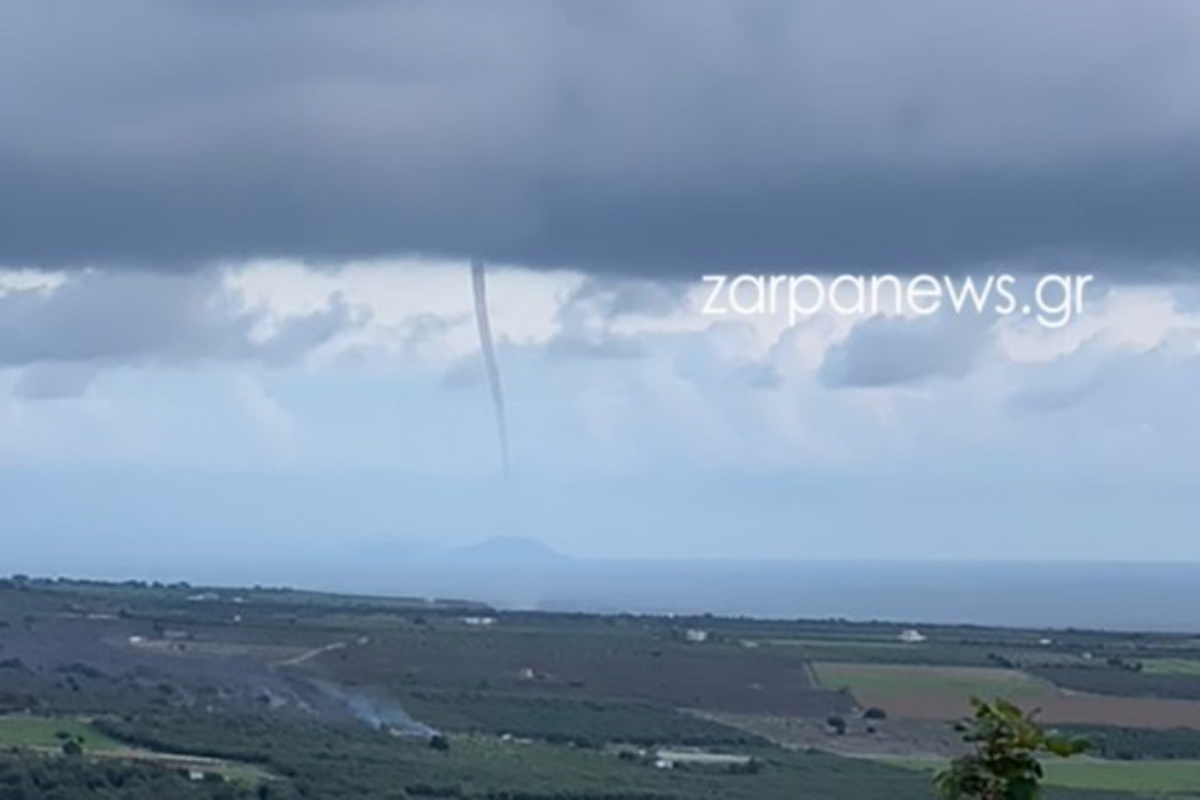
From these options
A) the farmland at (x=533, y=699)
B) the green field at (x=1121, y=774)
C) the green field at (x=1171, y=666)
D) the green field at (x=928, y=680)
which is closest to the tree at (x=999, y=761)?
the farmland at (x=533, y=699)

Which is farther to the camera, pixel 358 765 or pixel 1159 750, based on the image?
pixel 1159 750

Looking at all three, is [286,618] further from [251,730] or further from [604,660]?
[251,730]

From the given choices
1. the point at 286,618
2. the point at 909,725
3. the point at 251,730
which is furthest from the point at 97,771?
the point at 286,618

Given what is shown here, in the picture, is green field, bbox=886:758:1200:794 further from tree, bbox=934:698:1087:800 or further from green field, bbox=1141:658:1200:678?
→ tree, bbox=934:698:1087:800

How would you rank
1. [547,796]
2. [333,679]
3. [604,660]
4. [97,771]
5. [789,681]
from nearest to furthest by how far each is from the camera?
1. [97,771]
2. [547,796]
3. [333,679]
4. [789,681]
5. [604,660]

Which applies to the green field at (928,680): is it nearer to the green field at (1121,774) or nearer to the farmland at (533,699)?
the farmland at (533,699)

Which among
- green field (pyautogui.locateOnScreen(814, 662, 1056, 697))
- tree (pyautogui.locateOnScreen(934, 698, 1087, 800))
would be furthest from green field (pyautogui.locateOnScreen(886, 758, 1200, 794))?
tree (pyautogui.locateOnScreen(934, 698, 1087, 800))
